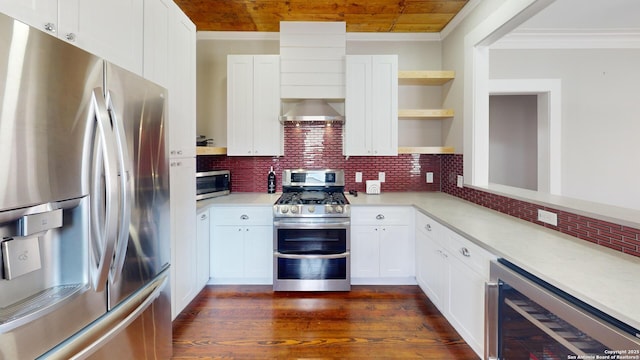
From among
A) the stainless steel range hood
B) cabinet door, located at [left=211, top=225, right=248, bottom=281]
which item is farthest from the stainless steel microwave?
the stainless steel range hood

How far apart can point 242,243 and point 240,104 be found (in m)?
1.52

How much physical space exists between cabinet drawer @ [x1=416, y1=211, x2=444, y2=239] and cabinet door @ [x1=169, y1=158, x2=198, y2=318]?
2021mm

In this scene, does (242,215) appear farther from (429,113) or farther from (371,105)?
(429,113)

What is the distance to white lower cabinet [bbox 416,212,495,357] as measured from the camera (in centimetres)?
170

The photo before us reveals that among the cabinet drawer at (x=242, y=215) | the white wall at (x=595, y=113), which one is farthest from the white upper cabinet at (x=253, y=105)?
the white wall at (x=595, y=113)

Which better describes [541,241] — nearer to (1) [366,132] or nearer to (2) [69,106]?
(1) [366,132]

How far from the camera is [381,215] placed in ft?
9.32

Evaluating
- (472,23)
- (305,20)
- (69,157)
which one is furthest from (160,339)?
(472,23)

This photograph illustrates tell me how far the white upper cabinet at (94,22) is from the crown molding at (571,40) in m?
3.51

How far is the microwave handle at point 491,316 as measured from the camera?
1.48 metres

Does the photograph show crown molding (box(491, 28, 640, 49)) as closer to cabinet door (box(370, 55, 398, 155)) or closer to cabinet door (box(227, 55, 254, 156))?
cabinet door (box(370, 55, 398, 155))

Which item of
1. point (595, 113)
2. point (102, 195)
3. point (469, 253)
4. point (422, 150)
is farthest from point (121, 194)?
point (595, 113)

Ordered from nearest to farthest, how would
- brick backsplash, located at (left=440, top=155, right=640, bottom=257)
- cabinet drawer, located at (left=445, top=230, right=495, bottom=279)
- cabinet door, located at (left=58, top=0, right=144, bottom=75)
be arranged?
cabinet door, located at (left=58, top=0, right=144, bottom=75), brick backsplash, located at (left=440, top=155, right=640, bottom=257), cabinet drawer, located at (left=445, top=230, right=495, bottom=279)

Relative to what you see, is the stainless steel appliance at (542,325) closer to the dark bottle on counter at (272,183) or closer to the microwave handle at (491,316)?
the microwave handle at (491,316)
